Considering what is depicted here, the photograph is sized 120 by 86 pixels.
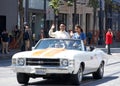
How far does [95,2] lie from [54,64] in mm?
37602

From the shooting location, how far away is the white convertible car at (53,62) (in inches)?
558

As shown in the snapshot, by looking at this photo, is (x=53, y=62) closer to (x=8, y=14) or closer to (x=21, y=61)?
(x=21, y=61)

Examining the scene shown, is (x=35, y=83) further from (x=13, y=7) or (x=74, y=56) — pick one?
(x=13, y=7)

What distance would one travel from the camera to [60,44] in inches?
621

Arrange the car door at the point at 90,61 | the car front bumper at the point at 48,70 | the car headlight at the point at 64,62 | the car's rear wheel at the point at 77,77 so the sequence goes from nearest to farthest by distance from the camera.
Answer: the car front bumper at the point at 48,70 → the car headlight at the point at 64,62 → the car's rear wheel at the point at 77,77 → the car door at the point at 90,61

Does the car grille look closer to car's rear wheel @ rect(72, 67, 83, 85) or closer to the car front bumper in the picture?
the car front bumper

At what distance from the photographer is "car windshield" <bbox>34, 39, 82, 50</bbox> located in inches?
621

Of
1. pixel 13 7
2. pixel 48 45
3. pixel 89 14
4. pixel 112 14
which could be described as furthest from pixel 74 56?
pixel 112 14

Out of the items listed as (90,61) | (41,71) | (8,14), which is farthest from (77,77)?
(8,14)

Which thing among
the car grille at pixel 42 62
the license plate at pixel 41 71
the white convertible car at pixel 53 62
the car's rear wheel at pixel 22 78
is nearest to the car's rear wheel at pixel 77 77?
the white convertible car at pixel 53 62

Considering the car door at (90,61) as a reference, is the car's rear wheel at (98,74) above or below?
below

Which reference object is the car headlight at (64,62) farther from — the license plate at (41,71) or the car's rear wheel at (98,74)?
the car's rear wheel at (98,74)

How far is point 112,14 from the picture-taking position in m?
75.1

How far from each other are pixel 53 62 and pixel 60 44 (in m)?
1.66
